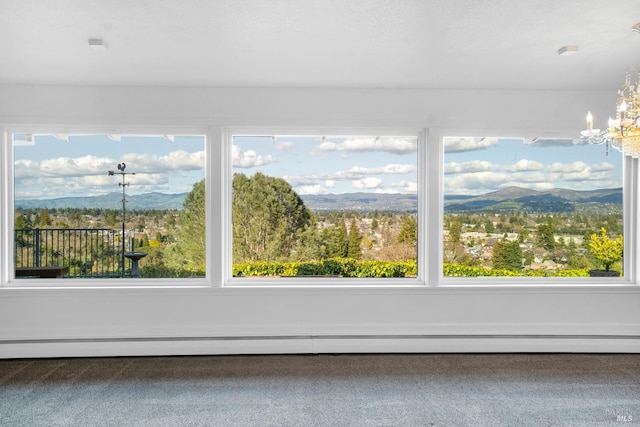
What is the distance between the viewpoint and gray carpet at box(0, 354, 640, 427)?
2980mm

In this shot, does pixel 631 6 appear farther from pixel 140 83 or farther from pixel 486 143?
pixel 140 83

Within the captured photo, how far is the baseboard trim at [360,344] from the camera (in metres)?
4.16

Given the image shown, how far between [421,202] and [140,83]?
9.51ft

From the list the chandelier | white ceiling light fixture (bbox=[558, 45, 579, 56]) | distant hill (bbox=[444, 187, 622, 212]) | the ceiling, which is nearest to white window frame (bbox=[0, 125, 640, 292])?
distant hill (bbox=[444, 187, 622, 212])

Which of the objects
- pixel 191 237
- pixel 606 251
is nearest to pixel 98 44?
pixel 191 237

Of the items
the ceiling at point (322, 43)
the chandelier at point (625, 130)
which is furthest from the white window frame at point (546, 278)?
the chandelier at point (625, 130)

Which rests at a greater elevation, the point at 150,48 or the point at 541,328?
the point at 150,48

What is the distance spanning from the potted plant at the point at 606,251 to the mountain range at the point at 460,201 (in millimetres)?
335

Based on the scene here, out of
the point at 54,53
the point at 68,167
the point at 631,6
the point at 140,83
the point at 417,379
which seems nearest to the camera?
the point at 631,6

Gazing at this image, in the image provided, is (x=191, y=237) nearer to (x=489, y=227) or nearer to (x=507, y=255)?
(x=489, y=227)

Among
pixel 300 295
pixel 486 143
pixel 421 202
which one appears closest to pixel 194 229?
pixel 300 295

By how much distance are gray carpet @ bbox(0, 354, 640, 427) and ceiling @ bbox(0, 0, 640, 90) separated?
253cm

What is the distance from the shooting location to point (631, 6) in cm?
248

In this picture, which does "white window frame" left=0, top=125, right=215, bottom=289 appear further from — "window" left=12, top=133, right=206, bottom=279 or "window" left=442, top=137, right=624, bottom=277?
"window" left=442, top=137, right=624, bottom=277
